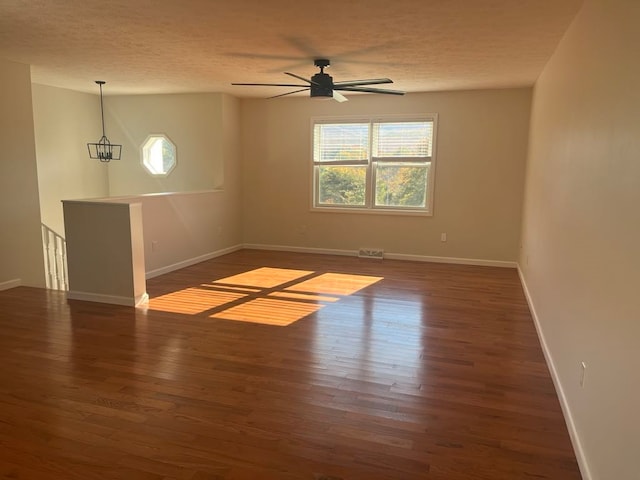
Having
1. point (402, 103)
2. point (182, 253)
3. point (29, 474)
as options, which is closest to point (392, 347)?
point (29, 474)

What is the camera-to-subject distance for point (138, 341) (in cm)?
354

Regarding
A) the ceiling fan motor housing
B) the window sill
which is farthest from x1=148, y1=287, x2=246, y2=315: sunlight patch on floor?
the window sill

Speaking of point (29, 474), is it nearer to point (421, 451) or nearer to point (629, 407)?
point (421, 451)

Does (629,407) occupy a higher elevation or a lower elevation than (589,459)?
higher

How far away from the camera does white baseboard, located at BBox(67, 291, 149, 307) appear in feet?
14.5

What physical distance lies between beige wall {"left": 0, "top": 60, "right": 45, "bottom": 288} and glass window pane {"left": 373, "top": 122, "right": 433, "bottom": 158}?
4.51m

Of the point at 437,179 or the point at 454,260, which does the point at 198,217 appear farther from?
the point at 454,260

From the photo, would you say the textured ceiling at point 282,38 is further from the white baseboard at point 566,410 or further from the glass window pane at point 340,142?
the white baseboard at point 566,410

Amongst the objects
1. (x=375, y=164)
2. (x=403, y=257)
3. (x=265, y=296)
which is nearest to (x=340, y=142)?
(x=375, y=164)

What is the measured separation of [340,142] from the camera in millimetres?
7004

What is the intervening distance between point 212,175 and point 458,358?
501cm

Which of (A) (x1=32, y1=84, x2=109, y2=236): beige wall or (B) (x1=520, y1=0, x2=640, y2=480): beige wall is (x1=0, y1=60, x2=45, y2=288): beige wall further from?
(B) (x1=520, y1=0, x2=640, y2=480): beige wall

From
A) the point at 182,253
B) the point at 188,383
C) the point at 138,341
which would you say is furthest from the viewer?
the point at 182,253

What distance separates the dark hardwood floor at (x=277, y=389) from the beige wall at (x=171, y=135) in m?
2.79
